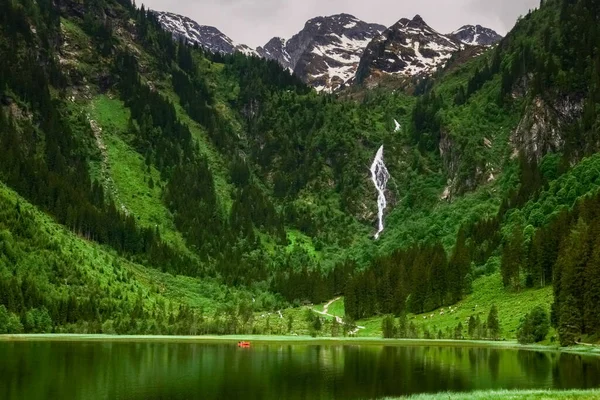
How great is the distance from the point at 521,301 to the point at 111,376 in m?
109

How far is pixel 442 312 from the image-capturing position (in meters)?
170

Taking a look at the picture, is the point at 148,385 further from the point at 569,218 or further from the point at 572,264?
the point at 569,218

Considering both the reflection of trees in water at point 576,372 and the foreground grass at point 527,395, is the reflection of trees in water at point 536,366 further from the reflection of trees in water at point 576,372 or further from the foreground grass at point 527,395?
the foreground grass at point 527,395

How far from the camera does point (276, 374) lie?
7412 centimetres

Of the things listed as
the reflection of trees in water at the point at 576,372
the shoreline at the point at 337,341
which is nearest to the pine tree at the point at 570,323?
the shoreline at the point at 337,341

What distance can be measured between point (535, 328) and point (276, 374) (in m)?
60.4

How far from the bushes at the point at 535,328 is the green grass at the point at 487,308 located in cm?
1571

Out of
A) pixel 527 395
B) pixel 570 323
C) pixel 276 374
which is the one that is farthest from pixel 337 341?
pixel 527 395

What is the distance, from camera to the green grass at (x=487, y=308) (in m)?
138

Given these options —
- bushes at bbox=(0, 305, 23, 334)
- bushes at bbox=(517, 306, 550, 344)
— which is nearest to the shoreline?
bushes at bbox=(517, 306, 550, 344)

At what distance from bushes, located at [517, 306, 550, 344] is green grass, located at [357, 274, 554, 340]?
15708 millimetres

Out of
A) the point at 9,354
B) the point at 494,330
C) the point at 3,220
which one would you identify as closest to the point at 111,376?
the point at 9,354

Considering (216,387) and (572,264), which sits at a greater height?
(572,264)

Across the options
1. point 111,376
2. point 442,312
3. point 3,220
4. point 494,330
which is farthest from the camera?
point 3,220
